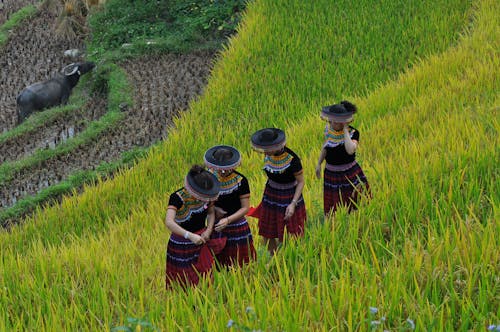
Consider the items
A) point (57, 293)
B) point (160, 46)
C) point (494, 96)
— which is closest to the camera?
point (57, 293)

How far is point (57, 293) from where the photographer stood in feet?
10.4

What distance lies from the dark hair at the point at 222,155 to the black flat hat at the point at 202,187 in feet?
0.84

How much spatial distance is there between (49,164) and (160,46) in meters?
4.39

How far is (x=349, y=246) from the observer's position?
3166mm

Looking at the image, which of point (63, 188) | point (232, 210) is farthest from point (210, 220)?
point (63, 188)

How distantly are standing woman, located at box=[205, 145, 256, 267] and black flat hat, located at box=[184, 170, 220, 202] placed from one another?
259 mm

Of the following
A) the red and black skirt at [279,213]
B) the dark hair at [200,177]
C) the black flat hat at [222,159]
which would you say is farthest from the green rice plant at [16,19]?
the dark hair at [200,177]

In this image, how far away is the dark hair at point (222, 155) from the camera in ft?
11.1

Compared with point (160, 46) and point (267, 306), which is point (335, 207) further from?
point (160, 46)

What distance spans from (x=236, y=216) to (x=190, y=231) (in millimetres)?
290

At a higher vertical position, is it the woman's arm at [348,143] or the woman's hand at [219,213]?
the woman's arm at [348,143]

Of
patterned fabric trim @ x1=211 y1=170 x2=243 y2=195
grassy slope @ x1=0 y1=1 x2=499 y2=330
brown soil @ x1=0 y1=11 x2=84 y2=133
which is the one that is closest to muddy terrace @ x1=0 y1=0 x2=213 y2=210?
brown soil @ x1=0 y1=11 x2=84 y2=133

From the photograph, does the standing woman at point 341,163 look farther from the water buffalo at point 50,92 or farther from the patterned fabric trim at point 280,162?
the water buffalo at point 50,92

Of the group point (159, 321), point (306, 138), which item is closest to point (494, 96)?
point (306, 138)
